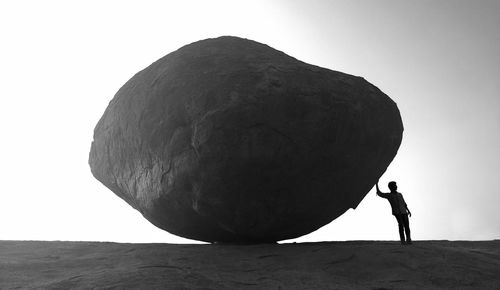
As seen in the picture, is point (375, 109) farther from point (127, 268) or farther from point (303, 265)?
point (127, 268)

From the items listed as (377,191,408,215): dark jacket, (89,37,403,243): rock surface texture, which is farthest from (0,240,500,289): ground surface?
(377,191,408,215): dark jacket

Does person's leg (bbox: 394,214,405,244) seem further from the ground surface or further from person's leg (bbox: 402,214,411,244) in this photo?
the ground surface

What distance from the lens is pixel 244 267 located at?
276 inches

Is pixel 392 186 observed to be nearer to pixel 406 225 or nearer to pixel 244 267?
pixel 406 225

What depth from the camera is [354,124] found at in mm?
8375

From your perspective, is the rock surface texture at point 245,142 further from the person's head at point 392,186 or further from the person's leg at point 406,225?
the person's leg at point 406,225

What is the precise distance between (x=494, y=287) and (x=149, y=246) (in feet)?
18.7

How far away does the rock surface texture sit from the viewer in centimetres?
762

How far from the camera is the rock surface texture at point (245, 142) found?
762 centimetres

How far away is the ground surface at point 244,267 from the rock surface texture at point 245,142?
0.74 metres

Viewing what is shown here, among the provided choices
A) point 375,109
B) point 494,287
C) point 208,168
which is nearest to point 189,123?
point 208,168

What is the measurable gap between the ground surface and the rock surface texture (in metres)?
0.74

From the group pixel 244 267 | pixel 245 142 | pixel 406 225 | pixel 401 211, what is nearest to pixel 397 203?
pixel 401 211

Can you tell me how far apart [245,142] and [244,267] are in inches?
80.4
